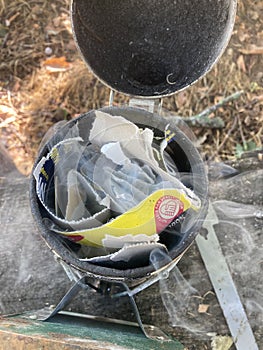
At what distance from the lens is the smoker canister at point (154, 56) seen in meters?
1.12

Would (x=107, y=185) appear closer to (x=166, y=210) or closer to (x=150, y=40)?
(x=166, y=210)

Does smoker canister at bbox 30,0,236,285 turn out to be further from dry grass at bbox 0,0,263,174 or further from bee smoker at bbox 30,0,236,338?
dry grass at bbox 0,0,263,174

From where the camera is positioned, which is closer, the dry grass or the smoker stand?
the smoker stand

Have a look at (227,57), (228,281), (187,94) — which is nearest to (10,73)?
(187,94)

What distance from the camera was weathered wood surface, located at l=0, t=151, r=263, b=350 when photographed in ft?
4.12

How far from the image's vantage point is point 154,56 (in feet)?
4.02

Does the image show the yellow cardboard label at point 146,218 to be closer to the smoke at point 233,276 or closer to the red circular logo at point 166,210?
the red circular logo at point 166,210

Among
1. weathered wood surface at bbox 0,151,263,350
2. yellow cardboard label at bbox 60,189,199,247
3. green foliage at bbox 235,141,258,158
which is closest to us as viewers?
yellow cardboard label at bbox 60,189,199,247

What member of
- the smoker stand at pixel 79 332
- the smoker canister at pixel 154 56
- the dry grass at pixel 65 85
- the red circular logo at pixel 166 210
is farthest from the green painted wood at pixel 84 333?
the dry grass at pixel 65 85

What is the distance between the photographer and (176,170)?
118 cm

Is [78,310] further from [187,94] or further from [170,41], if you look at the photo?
[187,94]

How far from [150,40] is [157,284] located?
546 mm

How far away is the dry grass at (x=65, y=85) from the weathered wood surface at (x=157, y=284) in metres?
0.41

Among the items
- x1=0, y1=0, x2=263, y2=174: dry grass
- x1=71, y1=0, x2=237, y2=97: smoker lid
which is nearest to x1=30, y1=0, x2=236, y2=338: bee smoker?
x1=71, y1=0, x2=237, y2=97: smoker lid
